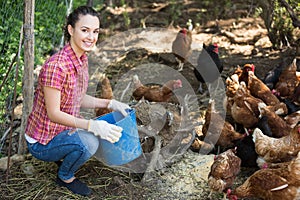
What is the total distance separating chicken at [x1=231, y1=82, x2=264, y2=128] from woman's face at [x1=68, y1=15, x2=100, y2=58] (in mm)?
1837

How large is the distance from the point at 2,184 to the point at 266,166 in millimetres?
2126

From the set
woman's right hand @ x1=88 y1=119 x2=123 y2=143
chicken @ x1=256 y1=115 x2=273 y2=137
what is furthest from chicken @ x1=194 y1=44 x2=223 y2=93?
woman's right hand @ x1=88 y1=119 x2=123 y2=143

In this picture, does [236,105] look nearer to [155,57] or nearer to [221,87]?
[221,87]

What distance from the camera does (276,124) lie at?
3781 millimetres

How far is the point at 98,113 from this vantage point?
3.79m

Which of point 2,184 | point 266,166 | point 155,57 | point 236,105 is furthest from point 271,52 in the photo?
point 2,184

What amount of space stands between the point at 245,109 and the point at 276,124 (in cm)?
37

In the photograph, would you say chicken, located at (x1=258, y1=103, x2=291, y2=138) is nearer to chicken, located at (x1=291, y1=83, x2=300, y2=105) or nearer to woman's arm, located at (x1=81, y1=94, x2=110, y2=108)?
chicken, located at (x1=291, y1=83, x2=300, y2=105)

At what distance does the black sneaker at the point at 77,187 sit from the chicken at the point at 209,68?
91.9 inches

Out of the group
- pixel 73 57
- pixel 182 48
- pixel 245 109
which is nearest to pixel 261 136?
pixel 245 109

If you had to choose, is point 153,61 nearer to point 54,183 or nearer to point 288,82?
point 288,82

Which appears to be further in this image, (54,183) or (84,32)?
(54,183)

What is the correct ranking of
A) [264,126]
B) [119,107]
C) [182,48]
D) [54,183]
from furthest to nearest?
[182,48], [264,126], [54,183], [119,107]

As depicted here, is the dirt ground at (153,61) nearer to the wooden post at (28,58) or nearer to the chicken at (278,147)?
the chicken at (278,147)
